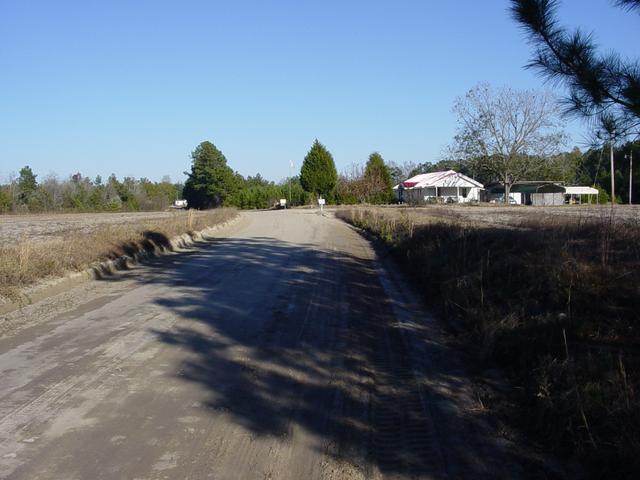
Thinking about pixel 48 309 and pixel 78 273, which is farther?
pixel 78 273

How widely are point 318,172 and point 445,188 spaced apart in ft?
65.6

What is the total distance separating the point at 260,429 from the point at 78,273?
33.3 feet

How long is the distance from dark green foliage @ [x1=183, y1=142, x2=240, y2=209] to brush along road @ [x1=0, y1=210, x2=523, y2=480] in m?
75.8

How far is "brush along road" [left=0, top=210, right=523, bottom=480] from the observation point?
4.71m

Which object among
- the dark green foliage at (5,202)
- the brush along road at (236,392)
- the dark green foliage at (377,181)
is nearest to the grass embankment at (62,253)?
the brush along road at (236,392)

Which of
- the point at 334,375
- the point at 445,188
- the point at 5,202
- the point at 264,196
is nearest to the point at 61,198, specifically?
the point at 5,202

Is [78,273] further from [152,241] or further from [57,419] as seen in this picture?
[57,419]

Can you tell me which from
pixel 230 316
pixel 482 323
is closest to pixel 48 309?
pixel 230 316

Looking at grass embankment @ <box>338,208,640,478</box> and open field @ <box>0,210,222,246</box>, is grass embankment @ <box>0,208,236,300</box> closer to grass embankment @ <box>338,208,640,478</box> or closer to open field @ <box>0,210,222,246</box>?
open field @ <box>0,210,222,246</box>

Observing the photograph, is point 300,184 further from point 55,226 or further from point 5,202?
point 55,226

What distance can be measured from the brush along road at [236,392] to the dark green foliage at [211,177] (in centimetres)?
7579

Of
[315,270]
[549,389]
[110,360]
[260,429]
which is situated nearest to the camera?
[260,429]

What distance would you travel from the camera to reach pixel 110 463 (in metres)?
4.61

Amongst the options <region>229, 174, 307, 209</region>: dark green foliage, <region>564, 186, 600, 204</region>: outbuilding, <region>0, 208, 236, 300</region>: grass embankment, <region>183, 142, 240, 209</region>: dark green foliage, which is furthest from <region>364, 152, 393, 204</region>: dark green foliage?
<region>0, 208, 236, 300</region>: grass embankment
